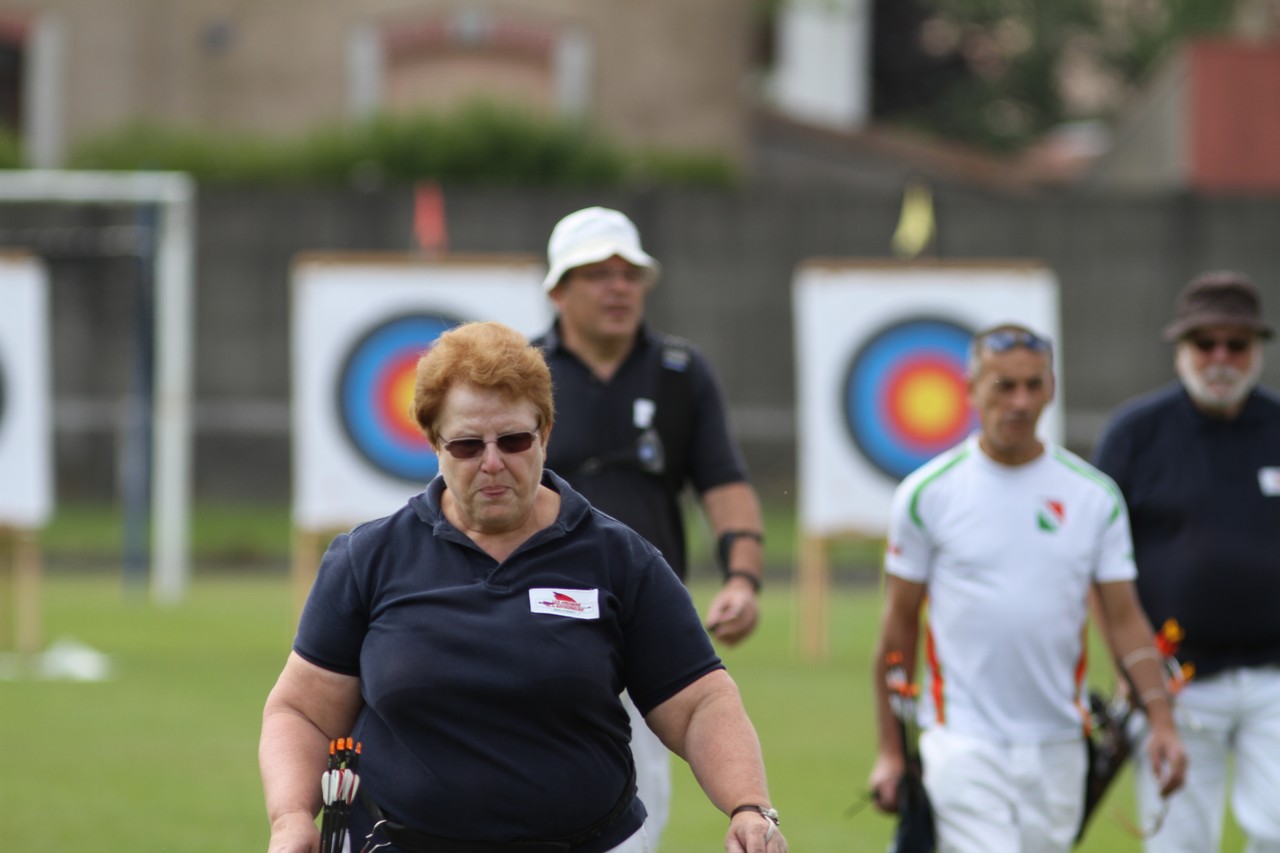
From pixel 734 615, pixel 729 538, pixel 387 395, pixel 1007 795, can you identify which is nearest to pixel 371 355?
pixel 387 395

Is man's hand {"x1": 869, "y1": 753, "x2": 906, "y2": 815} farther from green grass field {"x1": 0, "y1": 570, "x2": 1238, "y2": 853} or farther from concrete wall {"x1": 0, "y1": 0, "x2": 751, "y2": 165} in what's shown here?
concrete wall {"x1": 0, "y1": 0, "x2": 751, "y2": 165}

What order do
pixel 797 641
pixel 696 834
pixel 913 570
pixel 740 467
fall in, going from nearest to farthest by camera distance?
pixel 913 570
pixel 740 467
pixel 696 834
pixel 797 641

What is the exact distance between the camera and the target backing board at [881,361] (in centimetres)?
1301

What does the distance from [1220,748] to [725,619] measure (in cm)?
150

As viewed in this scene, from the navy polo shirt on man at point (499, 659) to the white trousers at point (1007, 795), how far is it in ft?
5.21

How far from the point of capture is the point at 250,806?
8.28m

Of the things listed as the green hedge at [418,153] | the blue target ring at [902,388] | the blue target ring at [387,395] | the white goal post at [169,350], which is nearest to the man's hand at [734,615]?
the blue target ring at [387,395]

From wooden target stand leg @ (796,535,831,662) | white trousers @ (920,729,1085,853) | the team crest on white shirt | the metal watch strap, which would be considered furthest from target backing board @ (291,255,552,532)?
the metal watch strap

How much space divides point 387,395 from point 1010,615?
785cm

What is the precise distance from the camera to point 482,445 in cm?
381

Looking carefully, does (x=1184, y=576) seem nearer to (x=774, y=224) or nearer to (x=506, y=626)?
(x=506, y=626)

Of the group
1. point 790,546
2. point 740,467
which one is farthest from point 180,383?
point 740,467

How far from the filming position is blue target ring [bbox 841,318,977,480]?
13023mm

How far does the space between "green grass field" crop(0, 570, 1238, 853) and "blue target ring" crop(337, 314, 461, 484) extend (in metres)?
1.32
